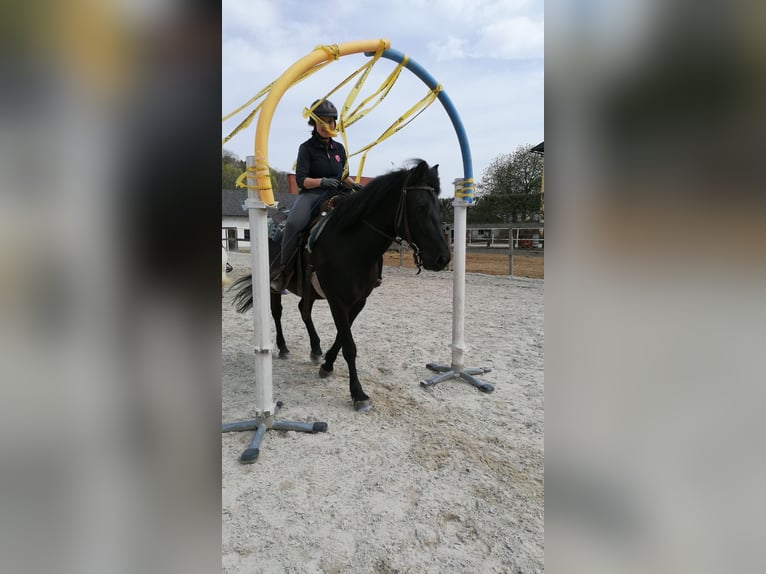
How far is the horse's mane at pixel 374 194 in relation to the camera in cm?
319

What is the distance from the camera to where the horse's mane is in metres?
3.19

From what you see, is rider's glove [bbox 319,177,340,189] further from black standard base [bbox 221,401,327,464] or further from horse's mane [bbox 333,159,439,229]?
black standard base [bbox 221,401,327,464]

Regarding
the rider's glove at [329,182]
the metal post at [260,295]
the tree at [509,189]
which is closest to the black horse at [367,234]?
the rider's glove at [329,182]

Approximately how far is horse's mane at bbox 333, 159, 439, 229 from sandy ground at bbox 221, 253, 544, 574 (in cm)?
154

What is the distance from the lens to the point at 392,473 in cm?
231

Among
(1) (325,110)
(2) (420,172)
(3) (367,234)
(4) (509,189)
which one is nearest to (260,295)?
(3) (367,234)

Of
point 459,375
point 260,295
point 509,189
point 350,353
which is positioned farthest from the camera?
point 509,189

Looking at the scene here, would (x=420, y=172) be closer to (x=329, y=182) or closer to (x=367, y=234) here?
(x=367, y=234)

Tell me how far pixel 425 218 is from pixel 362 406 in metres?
1.56

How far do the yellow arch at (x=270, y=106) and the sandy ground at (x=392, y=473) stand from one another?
1717 mm
